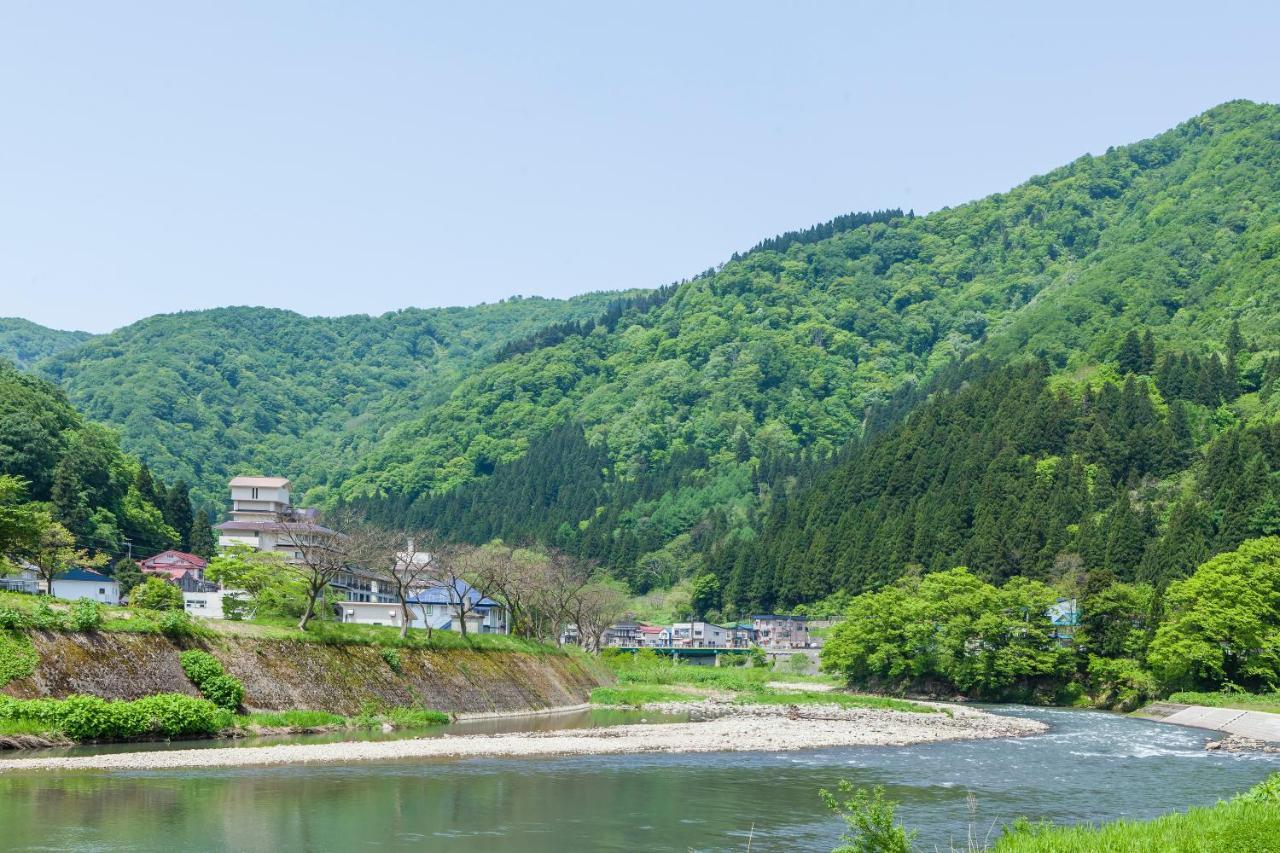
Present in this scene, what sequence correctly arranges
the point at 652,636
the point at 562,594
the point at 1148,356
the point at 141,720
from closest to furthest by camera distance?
the point at 141,720, the point at 562,594, the point at 652,636, the point at 1148,356

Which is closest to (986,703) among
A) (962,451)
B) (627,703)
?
(627,703)

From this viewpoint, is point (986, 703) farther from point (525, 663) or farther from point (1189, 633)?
point (525, 663)

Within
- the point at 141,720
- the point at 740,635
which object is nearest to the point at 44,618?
the point at 141,720

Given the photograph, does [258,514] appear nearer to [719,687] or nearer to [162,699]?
[719,687]

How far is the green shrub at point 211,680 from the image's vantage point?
42.5 m

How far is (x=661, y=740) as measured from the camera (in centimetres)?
4794

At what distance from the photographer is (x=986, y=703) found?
82188mm

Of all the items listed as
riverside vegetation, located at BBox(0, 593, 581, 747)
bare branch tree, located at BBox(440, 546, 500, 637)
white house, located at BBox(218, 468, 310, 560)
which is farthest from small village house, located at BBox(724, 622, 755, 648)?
riverside vegetation, located at BBox(0, 593, 581, 747)

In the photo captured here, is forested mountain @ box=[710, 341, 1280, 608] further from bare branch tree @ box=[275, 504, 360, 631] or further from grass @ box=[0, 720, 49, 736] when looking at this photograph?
grass @ box=[0, 720, 49, 736]

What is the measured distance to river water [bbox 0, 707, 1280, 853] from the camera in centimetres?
2472

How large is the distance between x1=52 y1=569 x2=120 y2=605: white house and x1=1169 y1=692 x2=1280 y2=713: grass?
65.7m

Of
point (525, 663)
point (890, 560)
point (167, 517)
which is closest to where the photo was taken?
point (525, 663)

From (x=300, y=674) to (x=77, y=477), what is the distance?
191ft

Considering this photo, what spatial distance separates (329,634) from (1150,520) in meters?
81.5
